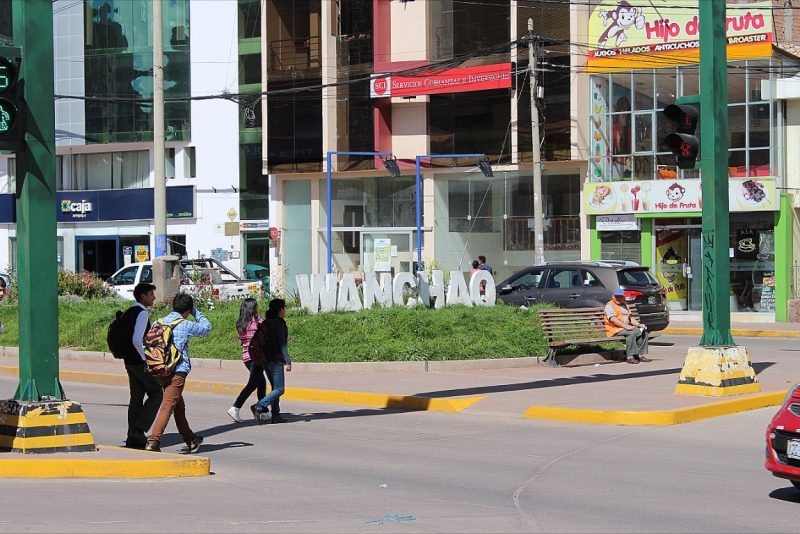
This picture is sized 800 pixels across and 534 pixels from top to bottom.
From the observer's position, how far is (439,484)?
9.84 metres

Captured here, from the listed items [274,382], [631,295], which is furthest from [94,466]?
[631,295]

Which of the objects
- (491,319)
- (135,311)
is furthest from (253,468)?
(491,319)

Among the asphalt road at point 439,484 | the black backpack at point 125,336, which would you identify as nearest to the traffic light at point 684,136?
the asphalt road at point 439,484

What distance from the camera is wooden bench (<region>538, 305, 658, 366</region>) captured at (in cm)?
1898

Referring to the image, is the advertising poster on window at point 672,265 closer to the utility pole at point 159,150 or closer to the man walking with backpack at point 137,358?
the utility pole at point 159,150

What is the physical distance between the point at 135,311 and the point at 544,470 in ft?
14.7

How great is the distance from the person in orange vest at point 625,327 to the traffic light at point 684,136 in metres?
5.69

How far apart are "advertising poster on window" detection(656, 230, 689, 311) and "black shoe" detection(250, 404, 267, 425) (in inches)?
854

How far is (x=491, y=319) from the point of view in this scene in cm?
2089

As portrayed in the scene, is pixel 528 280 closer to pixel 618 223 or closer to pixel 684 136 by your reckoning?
pixel 618 223

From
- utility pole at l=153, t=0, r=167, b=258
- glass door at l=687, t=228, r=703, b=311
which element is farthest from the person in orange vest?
glass door at l=687, t=228, r=703, b=311

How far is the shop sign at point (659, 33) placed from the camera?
3075cm

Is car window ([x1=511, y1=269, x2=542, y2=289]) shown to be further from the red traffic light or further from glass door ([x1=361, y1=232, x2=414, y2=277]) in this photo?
the red traffic light

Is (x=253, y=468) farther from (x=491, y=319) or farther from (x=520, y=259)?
(x=520, y=259)
